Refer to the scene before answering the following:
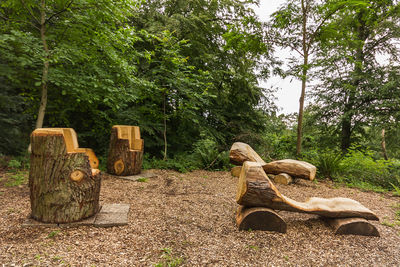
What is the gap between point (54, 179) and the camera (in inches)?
88.4

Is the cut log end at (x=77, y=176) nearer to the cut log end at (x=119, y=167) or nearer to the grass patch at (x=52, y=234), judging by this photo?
the grass patch at (x=52, y=234)

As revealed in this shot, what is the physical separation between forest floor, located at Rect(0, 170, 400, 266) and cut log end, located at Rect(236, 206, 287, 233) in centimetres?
9

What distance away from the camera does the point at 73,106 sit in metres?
5.71

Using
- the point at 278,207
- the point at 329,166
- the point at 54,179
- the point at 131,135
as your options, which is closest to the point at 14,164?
the point at 131,135

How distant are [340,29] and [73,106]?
26.5ft

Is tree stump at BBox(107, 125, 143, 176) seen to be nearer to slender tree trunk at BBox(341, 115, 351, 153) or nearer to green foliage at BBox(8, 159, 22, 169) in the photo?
green foliage at BBox(8, 159, 22, 169)

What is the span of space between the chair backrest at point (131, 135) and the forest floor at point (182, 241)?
181cm

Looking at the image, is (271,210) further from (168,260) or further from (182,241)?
(168,260)

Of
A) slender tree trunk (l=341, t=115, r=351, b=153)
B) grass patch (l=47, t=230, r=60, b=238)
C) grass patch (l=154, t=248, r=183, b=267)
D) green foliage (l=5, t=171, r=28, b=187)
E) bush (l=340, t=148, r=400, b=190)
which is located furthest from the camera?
slender tree trunk (l=341, t=115, r=351, b=153)

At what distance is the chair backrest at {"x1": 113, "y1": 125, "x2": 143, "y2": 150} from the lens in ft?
16.1

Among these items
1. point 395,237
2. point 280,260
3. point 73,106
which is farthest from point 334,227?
point 73,106

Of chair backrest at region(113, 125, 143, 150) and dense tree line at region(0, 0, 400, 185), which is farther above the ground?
dense tree line at region(0, 0, 400, 185)

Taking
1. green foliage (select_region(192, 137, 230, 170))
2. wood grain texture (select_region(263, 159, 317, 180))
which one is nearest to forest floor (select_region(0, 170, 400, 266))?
wood grain texture (select_region(263, 159, 317, 180))

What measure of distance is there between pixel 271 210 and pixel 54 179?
96.9 inches
